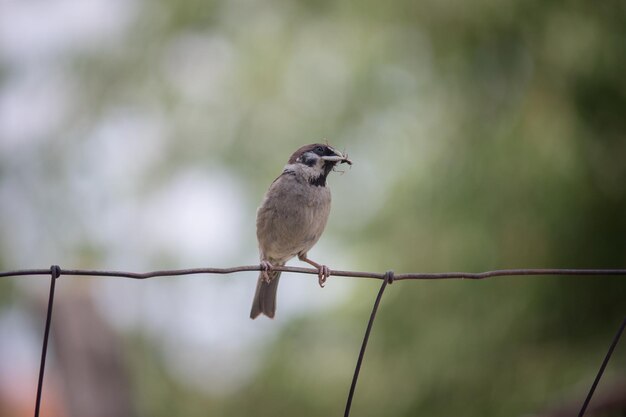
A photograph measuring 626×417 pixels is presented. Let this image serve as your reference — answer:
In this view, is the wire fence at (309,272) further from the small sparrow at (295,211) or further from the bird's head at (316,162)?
the bird's head at (316,162)

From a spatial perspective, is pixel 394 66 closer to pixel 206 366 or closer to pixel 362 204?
pixel 362 204

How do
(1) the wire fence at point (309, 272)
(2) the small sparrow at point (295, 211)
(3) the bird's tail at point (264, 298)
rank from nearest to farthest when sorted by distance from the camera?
1. (1) the wire fence at point (309, 272)
2. (2) the small sparrow at point (295, 211)
3. (3) the bird's tail at point (264, 298)

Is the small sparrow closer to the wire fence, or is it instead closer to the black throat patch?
the black throat patch

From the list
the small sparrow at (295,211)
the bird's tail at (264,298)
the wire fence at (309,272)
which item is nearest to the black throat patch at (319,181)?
the small sparrow at (295,211)

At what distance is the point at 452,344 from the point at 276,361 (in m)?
1.66

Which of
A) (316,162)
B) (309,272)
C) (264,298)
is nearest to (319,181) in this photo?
(316,162)

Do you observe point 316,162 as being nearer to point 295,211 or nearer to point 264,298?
point 295,211

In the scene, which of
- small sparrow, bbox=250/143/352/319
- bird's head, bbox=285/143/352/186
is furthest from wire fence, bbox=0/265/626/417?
bird's head, bbox=285/143/352/186

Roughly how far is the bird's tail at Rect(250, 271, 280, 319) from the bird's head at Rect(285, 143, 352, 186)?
1.86 ft

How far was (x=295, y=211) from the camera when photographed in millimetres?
3920

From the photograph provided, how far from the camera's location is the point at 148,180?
668cm

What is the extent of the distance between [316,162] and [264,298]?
79 cm

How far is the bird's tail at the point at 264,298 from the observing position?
13.5ft

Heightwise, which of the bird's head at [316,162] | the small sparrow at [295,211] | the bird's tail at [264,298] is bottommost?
the bird's tail at [264,298]
